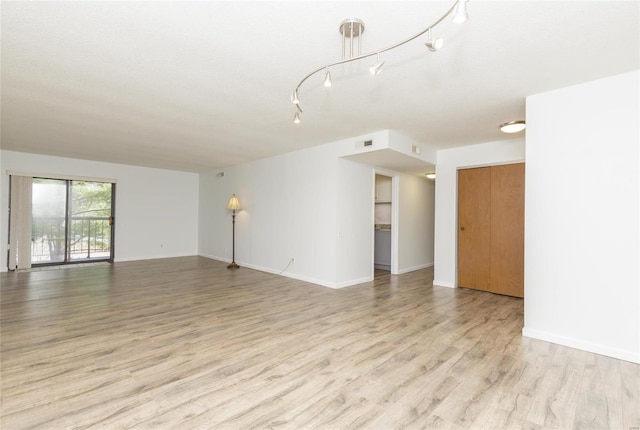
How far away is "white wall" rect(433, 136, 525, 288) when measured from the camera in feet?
15.9

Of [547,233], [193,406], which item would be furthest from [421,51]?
[193,406]

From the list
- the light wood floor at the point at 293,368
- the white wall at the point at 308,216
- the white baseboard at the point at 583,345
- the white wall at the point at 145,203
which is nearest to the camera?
the light wood floor at the point at 293,368

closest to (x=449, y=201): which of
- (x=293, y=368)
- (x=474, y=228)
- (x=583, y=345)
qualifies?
(x=474, y=228)

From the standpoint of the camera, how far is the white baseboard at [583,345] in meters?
2.49

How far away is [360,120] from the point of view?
380 centimetres

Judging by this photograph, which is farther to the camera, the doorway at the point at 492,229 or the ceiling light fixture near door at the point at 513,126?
the doorway at the point at 492,229

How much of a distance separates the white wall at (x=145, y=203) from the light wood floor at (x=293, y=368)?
3310 mm

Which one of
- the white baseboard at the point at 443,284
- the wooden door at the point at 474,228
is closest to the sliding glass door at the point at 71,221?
the white baseboard at the point at 443,284

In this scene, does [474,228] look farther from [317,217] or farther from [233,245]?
[233,245]

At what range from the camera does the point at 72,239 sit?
22.8 feet

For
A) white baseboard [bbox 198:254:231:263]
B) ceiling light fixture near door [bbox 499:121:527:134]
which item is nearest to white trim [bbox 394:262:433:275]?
ceiling light fixture near door [bbox 499:121:527:134]

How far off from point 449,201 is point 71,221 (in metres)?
8.18

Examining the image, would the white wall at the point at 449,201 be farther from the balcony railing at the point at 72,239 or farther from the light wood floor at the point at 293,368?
the balcony railing at the point at 72,239

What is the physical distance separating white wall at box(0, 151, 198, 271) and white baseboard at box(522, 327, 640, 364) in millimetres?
8082
